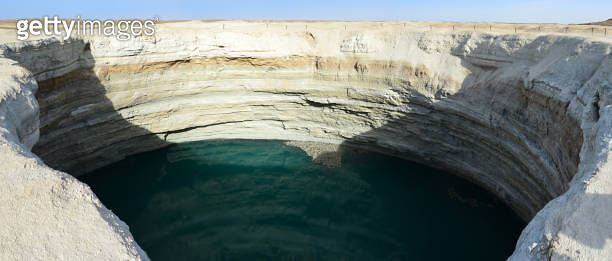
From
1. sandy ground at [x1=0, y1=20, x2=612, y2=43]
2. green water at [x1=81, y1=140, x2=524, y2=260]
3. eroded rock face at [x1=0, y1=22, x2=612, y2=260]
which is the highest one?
sandy ground at [x1=0, y1=20, x2=612, y2=43]

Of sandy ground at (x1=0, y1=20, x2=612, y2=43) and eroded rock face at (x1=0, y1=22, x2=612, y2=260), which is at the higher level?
sandy ground at (x1=0, y1=20, x2=612, y2=43)

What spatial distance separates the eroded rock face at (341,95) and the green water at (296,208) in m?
1.12

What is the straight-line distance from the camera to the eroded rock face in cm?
1091

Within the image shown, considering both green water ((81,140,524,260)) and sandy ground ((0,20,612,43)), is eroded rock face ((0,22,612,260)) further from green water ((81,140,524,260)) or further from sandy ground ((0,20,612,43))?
green water ((81,140,524,260))

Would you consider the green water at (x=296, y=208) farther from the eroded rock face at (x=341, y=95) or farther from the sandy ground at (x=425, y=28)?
the sandy ground at (x=425, y=28)

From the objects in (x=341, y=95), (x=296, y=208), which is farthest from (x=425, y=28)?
(x=296, y=208)

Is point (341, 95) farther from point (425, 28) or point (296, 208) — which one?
point (296, 208)

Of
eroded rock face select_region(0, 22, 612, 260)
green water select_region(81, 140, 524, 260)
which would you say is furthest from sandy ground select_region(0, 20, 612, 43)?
green water select_region(81, 140, 524, 260)

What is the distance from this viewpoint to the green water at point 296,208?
457 inches

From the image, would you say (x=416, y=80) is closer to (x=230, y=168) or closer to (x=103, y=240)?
(x=230, y=168)

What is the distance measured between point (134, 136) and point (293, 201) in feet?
25.6

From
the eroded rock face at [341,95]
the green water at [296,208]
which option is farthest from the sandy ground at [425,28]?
the green water at [296,208]

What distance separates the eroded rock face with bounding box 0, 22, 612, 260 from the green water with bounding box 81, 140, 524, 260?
1116mm

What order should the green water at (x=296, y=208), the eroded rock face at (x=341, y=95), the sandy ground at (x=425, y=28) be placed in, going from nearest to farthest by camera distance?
the eroded rock face at (x=341, y=95) → the green water at (x=296, y=208) → the sandy ground at (x=425, y=28)
